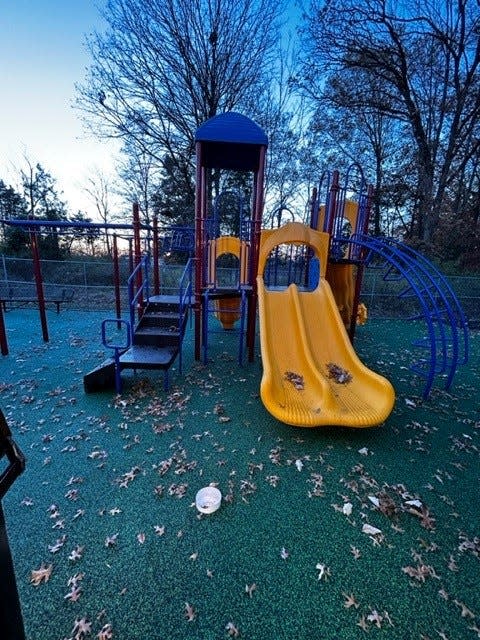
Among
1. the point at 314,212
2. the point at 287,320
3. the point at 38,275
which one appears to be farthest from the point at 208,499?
A: the point at 314,212

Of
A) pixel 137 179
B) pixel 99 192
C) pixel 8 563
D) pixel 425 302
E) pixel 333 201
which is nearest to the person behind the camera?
pixel 8 563

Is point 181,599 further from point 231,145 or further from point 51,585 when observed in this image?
point 231,145

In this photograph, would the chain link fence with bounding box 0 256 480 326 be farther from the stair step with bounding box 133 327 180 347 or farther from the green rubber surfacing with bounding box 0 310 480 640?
the green rubber surfacing with bounding box 0 310 480 640

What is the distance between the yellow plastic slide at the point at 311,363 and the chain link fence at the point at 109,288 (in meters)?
6.82

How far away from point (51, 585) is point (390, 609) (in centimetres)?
218

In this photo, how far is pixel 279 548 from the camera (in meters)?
2.33

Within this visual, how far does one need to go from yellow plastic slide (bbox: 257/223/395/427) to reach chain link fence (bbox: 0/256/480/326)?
268 inches

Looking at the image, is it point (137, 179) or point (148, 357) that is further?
point (137, 179)

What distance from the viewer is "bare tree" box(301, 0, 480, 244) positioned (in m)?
12.2

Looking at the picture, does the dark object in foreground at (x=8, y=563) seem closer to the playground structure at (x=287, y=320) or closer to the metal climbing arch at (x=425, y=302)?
the playground structure at (x=287, y=320)

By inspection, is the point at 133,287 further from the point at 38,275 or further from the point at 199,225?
the point at 38,275

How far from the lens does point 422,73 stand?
43.6 feet

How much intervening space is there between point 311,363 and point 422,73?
16.0m

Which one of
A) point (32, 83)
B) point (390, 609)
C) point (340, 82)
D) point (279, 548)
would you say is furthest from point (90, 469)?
point (340, 82)
